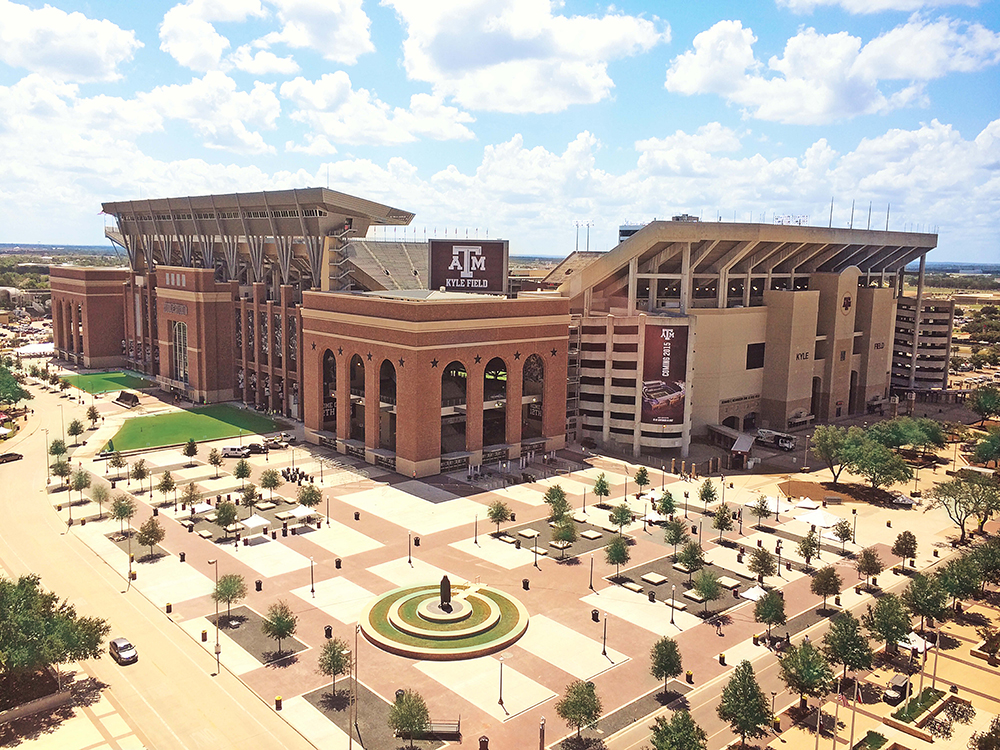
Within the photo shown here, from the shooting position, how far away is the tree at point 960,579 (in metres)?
46.8

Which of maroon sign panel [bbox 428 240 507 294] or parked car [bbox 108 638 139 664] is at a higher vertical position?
maroon sign panel [bbox 428 240 507 294]

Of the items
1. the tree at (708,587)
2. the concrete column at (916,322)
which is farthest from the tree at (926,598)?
the concrete column at (916,322)

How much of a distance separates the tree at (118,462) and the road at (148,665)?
956 cm

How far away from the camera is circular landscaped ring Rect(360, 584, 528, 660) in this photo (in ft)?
144

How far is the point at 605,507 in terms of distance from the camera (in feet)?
228

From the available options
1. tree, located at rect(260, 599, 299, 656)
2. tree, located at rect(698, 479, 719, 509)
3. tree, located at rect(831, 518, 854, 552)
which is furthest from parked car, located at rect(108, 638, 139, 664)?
tree, located at rect(831, 518, 854, 552)

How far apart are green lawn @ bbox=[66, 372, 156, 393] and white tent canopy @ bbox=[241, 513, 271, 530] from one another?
72707 millimetres

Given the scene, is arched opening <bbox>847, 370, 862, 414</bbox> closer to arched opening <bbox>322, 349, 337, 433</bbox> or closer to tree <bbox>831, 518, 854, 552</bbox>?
tree <bbox>831, 518, 854, 552</bbox>

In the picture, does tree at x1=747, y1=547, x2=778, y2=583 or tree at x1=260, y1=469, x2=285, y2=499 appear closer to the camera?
tree at x1=747, y1=547, x2=778, y2=583

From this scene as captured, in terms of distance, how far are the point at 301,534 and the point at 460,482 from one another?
63.3ft

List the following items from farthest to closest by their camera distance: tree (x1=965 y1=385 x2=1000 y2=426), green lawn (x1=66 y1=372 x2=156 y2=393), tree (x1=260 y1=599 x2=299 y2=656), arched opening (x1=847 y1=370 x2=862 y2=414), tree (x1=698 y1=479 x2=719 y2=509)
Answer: green lawn (x1=66 y1=372 x2=156 y2=393) → arched opening (x1=847 y1=370 x2=862 y2=414) → tree (x1=965 y1=385 x2=1000 y2=426) → tree (x1=698 y1=479 x2=719 y2=509) → tree (x1=260 y1=599 x2=299 y2=656)

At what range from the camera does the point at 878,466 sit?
7325 centimetres

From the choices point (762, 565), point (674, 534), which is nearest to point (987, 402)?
point (674, 534)

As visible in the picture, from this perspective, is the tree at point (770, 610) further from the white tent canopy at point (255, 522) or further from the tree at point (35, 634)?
the white tent canopy at point (255, 522)
